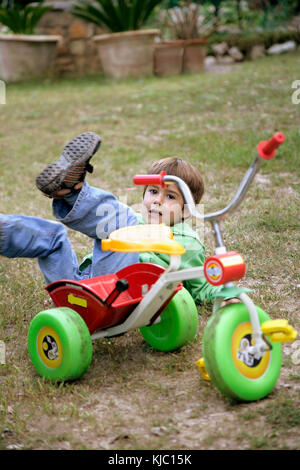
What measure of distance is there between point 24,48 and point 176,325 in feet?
25.0

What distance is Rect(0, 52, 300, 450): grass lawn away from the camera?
1.86 metres

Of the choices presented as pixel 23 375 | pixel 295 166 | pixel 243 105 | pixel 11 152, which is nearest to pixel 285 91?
pixel 243 105

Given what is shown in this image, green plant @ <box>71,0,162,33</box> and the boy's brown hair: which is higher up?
green plant @ <box>71,0,162,33</box>

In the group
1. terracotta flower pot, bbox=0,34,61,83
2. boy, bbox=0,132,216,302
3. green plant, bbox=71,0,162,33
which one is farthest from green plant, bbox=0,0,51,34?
boy, bbox=0,132,216,302

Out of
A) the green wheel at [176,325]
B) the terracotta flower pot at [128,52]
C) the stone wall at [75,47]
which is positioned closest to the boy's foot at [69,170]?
the green wheel at [176,325]

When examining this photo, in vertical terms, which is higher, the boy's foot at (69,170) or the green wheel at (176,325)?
the boy's foot at (69,170)

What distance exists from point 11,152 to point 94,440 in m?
4.44

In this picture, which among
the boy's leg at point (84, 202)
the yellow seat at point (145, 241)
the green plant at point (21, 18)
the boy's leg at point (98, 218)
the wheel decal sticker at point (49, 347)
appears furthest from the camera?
the green plant at point (21, 18)

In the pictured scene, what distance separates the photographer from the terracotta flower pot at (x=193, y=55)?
8.46m

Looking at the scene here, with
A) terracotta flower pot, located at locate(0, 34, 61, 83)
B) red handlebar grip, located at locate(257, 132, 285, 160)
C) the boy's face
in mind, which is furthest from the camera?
terracotta flower pot, located at locate(0, 34, 61, 83)

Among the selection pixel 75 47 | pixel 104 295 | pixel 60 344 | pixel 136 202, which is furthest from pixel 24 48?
pixel 60 344

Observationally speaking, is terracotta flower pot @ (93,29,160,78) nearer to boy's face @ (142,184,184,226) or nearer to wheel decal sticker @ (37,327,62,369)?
boy's face @ (142,184,184,226)

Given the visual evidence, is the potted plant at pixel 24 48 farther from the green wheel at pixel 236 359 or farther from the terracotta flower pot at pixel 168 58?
the green wheel at pixel 236 359
